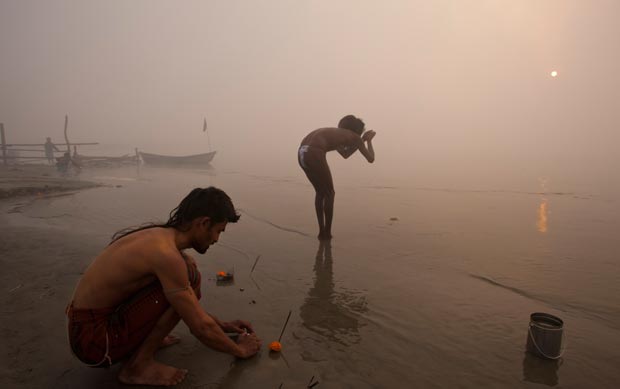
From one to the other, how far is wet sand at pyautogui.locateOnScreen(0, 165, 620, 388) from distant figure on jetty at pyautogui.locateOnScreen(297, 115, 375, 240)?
25.3 inches

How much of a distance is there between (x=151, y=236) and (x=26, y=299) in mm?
2435

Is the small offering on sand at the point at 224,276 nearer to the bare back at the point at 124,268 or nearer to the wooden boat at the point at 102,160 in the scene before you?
the bare back at the point at 124,268

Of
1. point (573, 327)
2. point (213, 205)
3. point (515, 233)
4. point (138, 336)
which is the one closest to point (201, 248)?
point (213, 205)

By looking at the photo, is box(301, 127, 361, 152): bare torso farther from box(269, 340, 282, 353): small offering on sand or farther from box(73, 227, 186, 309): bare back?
box(73, 227, 186, 309): bare back

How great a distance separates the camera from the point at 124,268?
6.70 feet

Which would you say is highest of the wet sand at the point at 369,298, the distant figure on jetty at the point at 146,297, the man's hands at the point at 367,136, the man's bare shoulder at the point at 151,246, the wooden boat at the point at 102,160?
the man's hands at the point at 367,136

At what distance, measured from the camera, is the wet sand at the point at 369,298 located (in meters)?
2.51

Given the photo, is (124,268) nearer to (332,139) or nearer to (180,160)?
(332,139)

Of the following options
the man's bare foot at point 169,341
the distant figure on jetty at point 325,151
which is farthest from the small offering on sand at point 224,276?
the distant figure on jetty at point 325,151

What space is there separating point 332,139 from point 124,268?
446 cm

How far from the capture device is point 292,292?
3973 mm

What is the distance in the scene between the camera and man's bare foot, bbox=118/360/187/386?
2266mm

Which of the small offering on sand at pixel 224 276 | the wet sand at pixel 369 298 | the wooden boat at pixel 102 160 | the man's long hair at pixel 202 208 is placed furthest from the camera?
the wooden boat at pixel 102 160

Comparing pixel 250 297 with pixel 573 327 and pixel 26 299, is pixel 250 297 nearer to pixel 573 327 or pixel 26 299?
pixel 26 299
